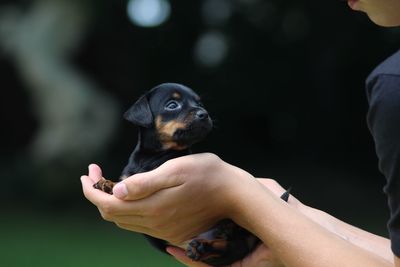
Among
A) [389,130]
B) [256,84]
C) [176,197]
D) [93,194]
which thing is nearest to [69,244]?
[256,84]

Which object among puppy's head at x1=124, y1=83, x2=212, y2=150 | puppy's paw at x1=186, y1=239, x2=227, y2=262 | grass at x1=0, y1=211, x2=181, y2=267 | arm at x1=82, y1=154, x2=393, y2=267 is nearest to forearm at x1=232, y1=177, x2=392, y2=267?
arm at x1=82, y1=154, x2=393, y2=267

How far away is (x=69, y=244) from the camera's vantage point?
7113mm

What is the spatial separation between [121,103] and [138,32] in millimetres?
966

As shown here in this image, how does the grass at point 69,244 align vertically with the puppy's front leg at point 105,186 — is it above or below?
below

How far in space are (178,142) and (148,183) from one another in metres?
0.40

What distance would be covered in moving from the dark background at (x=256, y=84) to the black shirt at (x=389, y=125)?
6.69 meters

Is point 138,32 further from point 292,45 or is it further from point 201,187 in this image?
point 201,187

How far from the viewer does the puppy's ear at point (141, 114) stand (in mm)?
2623

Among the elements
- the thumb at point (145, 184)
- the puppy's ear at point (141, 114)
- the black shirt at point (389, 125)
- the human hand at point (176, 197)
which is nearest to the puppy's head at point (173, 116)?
the puppy's ear at point (141, 114)

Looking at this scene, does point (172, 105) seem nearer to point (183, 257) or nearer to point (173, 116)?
point (173, 116)

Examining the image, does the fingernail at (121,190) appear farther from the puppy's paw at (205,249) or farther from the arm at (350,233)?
the arm at (350,233)

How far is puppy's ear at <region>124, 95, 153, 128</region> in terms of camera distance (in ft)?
8.61

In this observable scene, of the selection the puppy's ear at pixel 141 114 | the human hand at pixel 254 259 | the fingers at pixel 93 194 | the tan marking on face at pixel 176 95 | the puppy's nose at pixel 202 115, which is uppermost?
the tan marking on face at pixel 176 95

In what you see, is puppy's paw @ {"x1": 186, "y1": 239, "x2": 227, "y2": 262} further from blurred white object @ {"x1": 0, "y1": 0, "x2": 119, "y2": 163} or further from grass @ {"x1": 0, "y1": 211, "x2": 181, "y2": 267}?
blurred white object @ {"x1": 0, "y1": 0, "x2": 119, "y2": 163}
